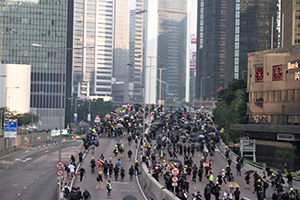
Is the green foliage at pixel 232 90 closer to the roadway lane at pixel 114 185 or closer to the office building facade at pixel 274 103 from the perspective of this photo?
the office building facade at pixel 274 103

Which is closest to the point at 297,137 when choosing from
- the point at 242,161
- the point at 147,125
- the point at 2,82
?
the point at 242,161

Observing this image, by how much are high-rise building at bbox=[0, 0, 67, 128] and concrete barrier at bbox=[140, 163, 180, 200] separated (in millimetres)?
103764

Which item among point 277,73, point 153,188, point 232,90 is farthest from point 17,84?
point 153,188

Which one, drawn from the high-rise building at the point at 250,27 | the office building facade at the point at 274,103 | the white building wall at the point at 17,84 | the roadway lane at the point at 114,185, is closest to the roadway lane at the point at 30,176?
the roadway lane at the point at 114,185

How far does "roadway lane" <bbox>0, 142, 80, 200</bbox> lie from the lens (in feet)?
123

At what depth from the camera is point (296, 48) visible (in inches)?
1768

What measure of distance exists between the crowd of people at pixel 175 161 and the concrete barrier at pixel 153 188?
597mm

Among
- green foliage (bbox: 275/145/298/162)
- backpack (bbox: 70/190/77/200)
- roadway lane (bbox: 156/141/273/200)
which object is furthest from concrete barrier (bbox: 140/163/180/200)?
green foliage (bbox: 275/145/298/162)

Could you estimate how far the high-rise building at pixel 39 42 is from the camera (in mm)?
135875

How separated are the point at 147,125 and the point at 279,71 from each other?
2582 centimetres

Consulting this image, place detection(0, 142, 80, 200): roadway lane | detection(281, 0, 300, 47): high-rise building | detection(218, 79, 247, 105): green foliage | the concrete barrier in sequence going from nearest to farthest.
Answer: the concrete barrier
detection(0, 142, 80, 200): roadway lane
detection(281, 0, 300, 47): high-rise building
detection(218, 79, 247, 105): green foliage

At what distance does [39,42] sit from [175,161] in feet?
354

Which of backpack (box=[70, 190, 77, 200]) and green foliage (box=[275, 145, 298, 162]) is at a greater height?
green foliage (box=[275, 145, 298, 162])

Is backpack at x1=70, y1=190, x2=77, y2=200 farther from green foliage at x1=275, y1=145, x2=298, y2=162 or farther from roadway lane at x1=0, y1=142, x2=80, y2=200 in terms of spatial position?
green foliage at x1=275, y1=145, x2=298, y2=162
